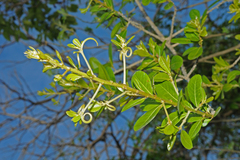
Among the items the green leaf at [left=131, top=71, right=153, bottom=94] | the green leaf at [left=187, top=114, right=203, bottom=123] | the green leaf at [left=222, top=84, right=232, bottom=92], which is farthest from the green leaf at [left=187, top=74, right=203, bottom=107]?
the green leaf at [left=222, top=84, right=232, bottom=92]

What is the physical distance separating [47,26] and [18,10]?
439 millimetres

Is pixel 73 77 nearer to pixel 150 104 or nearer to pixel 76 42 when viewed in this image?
pixel 76 42

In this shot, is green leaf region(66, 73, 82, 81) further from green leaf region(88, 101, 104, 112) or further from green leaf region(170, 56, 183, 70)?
green leaf region(170, 56, 183, 70)

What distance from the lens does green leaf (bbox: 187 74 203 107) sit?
601 mm

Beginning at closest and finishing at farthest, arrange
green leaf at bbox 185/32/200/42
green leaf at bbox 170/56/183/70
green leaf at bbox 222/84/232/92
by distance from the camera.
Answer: green leaf at bbox 170/56/183/70 < green leaf at bbox 185/32/200/42 < green leaf at bbox 222/84/232/92

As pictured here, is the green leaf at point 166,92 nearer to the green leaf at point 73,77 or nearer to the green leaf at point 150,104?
the green leaf at point 150,104

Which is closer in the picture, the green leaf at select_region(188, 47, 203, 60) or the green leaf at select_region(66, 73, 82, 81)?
the green leaf at select_region(66, 73, 82, 81)

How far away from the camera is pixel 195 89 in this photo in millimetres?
607

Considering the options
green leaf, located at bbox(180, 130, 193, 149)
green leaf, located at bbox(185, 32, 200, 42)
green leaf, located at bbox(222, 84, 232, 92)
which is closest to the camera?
green leaf, located at bbox(180, 130, 193, 149)

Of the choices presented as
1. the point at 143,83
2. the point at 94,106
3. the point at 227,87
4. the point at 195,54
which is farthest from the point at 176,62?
the point at 227,87

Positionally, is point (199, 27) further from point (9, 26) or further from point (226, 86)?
point (9, 26)

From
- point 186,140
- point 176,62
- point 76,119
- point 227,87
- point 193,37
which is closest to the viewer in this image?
point 76,119

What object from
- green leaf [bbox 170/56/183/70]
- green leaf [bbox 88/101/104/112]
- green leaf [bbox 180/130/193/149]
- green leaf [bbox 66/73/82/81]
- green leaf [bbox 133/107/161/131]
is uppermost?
green leaf [bbox 66/73/82/81]

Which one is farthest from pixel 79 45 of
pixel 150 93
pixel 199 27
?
pixel 199 27
